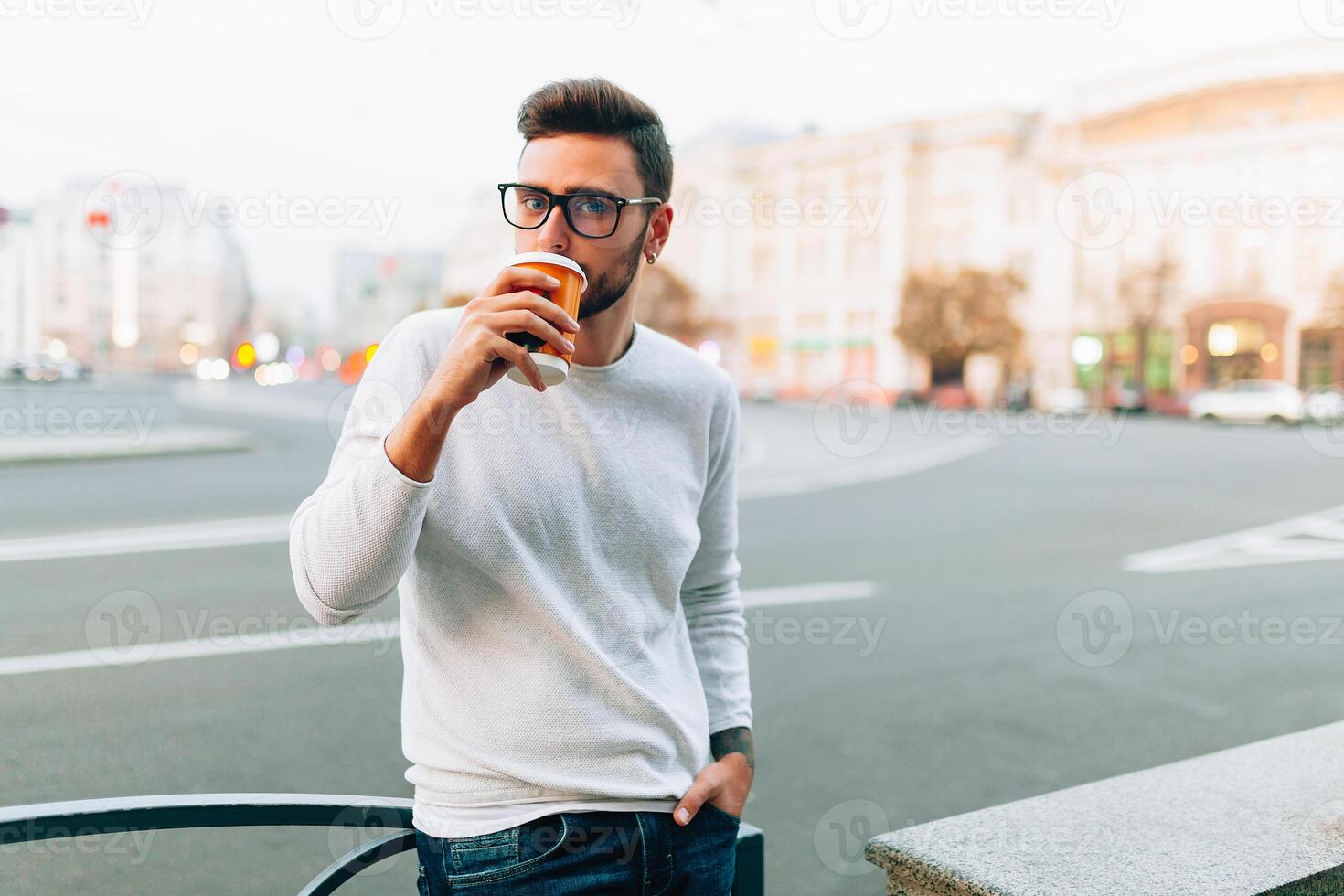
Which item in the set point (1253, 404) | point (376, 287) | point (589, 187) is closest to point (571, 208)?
point (589, 187)

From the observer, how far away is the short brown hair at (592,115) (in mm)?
1577

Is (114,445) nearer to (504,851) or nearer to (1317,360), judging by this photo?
(504,851)

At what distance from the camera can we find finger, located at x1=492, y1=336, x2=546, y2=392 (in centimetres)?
128

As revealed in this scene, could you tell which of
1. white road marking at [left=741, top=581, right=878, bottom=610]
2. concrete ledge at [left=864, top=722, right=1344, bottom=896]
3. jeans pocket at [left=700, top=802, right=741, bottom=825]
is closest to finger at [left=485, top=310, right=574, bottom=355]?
jeans pocket at [left=700, top=802, right=741, bottom=825]

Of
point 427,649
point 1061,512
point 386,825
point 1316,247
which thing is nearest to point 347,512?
point 427,649

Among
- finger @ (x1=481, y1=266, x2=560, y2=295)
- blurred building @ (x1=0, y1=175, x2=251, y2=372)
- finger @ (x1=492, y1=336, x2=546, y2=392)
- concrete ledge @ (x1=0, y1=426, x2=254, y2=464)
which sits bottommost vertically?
concrete ledge @ (x1=0, y1=426, x2=254, y2=464)

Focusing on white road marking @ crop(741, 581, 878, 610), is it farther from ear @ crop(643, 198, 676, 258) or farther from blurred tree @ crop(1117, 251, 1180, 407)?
blurred tree @ crop(1117, 251, 1180, 407)

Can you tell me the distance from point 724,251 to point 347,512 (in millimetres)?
62437

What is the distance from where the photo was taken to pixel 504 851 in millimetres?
1447

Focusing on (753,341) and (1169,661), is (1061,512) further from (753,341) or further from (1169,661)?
(753,341)

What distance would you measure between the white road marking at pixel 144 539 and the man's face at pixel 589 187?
8.09 m

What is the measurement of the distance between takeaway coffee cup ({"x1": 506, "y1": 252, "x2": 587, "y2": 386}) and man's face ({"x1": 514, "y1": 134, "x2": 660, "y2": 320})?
0.08 meters

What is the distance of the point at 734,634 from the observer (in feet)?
6.40

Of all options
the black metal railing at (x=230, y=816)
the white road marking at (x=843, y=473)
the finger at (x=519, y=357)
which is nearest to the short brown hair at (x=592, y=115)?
the finger at (x=519, y=357)
